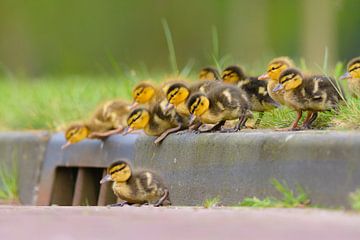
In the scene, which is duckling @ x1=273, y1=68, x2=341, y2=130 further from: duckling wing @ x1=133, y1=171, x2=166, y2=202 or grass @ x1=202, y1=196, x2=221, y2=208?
duckling wing @ x1=133, y1=171, x2=166, y2=202

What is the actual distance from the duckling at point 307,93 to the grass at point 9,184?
2.68 meters

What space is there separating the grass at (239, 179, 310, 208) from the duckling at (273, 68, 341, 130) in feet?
3.13

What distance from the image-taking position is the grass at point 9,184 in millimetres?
7758

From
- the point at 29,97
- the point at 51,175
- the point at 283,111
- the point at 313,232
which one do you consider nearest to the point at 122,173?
the point at 283,111

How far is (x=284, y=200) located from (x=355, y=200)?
19.9 inches

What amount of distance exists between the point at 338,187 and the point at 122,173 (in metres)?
1.83

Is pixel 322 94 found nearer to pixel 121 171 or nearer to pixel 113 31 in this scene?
pixel 121 171

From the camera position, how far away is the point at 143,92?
715 cm

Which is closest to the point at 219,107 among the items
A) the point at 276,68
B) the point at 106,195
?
the point at 276,68

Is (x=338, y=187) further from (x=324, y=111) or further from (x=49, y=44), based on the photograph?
(x=49, y=44)

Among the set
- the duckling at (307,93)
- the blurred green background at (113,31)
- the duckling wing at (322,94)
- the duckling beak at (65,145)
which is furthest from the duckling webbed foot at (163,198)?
the blurred green background at (113,31)

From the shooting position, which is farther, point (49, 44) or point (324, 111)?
point (49, 44)

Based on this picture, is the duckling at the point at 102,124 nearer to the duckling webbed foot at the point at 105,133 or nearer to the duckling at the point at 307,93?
the duckling webbed foot at the point at 105,133

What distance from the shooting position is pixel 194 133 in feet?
19.4
